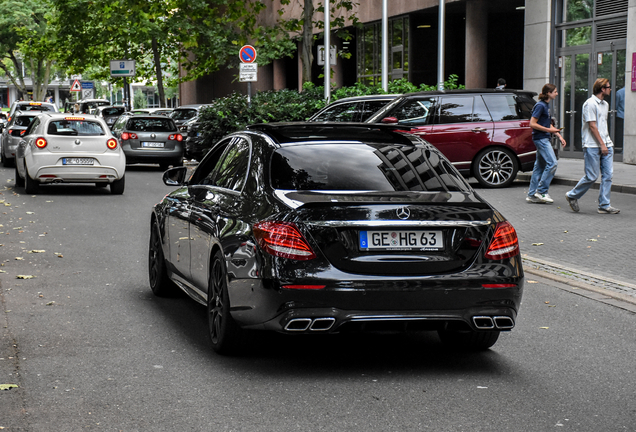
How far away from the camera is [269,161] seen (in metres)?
5.91

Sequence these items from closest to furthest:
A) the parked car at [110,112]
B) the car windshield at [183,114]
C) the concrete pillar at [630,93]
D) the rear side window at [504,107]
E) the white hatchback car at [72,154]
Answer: the white hatchback car at [72,154] → the rear side window at [504,107] → the concrete pillar at [630,93] → the car windshield at [183,114] → the parked car at [110,112]

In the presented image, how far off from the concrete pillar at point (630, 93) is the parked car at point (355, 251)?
16.9m

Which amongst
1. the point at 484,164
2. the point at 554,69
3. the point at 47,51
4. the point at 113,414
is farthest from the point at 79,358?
the point at 47,51

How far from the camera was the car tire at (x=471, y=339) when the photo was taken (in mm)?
6016

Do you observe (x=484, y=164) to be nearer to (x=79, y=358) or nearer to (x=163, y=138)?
(x=163, y=138)

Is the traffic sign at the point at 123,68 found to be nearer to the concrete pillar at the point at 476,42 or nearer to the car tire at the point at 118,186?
the concrete pillar at the point at 476,42

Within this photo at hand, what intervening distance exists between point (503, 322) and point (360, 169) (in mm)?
1250

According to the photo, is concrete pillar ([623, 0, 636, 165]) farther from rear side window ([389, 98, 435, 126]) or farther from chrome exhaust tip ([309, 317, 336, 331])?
chrome exhaust tip ([309, 317, 336, 331])

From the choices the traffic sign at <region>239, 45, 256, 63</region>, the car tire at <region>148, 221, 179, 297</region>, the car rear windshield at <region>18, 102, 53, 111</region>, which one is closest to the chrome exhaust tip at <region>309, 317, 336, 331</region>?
the car tire at <region>148, 221, 179, 297</region>

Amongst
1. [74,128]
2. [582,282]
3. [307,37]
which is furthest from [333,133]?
[307,37]

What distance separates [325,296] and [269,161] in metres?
1.09

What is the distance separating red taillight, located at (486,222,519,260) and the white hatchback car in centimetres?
1267

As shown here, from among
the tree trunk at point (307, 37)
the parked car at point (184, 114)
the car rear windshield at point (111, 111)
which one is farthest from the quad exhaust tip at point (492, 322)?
the car rear windshield at point (111, 111)

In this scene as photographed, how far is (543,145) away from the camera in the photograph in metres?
15.2
